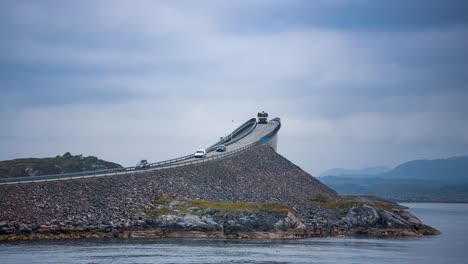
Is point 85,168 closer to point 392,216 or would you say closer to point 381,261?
point 392,216

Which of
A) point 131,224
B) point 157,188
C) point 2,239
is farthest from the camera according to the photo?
point 157,188

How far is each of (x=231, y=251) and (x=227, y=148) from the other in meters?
59.9

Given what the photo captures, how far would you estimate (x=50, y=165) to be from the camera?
482ft

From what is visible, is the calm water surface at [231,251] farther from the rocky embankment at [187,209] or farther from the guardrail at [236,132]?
the guardrail at [236,132]

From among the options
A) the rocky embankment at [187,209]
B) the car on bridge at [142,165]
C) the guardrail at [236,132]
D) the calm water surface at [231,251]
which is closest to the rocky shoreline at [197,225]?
the rocky embankment at [187,209]

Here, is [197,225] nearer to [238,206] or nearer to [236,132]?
[238,206]

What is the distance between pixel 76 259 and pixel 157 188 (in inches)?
1265

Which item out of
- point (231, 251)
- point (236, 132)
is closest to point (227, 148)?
point (236, 132)

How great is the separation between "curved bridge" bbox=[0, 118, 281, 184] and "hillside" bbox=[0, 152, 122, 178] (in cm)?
2476

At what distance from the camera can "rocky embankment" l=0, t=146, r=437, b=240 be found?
278 ft

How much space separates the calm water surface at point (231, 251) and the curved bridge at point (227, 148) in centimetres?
1443

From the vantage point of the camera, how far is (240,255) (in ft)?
247

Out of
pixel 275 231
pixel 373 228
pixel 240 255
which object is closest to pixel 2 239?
pixel 240 255

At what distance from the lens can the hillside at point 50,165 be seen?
139125 millimetres
